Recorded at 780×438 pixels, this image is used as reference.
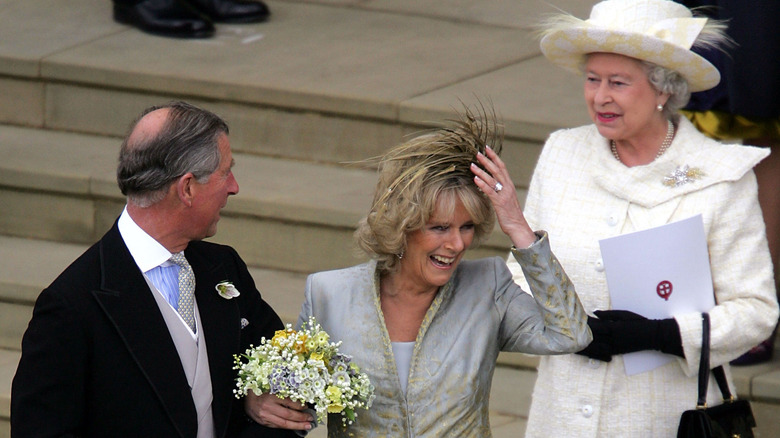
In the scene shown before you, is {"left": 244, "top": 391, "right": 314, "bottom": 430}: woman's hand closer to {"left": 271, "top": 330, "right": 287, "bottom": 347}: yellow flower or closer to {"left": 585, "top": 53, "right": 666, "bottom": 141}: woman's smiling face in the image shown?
{"left": 271, "top": 330, "right": 287, "bottom": 347}: yellow flower

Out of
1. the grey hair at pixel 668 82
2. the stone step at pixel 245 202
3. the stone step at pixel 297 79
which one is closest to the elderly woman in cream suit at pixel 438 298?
the grey hair at pixel 668 82

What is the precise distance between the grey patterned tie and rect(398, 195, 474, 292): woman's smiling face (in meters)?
0.52

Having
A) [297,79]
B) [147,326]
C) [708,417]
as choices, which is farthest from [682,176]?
[297,79]

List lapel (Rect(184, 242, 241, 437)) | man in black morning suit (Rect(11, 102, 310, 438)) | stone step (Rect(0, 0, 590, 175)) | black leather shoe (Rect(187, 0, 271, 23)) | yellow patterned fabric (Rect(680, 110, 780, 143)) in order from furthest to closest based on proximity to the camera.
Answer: black leather shoe (Rect(187, 0, 271, 23)) < stone step (Rect(0, 0, 590, 175)) < yellow patterned fabric (Rect(680, 110, 780, 143)) < lapel (Rect(184, 242, 241, 437)) < man in black morning suit (Rect(11, 102, 310, 438))

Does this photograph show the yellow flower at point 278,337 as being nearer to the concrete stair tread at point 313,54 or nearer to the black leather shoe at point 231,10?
the concrete stair tread at point 313,54

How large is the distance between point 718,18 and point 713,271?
129cm

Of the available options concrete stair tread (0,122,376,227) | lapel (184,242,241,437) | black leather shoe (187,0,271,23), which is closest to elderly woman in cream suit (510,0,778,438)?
lapel (184,242,241,437)

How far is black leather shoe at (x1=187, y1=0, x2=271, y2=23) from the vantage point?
22.0 ft

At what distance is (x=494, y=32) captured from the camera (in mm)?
6832

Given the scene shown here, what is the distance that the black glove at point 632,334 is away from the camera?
3379 millimetres

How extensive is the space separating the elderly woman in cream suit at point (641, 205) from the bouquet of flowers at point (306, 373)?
77 centimetres

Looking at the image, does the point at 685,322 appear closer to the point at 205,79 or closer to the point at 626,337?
the point at 626,337

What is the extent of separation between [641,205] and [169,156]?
132 cm

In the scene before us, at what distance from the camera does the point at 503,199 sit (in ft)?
9.91
